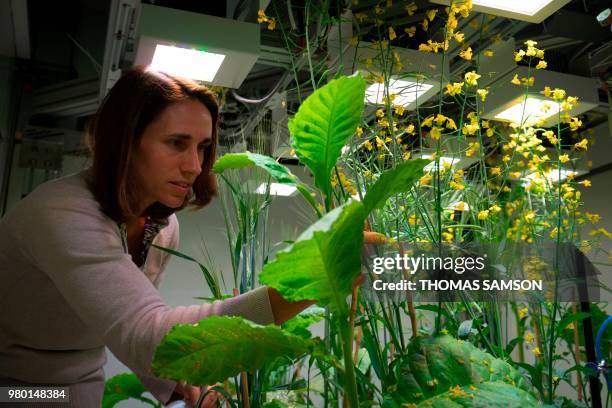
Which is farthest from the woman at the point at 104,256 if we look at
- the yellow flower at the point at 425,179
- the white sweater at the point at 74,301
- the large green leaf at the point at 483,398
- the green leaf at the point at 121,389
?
the green leaf at the point at 121,389

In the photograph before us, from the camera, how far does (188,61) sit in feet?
7.09

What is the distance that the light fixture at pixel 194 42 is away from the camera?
204cm

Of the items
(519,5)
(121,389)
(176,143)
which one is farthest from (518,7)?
(121,389)

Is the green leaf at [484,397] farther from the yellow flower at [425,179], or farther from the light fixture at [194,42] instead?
the light fixture at [194,42]

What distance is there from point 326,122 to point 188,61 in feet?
4.98

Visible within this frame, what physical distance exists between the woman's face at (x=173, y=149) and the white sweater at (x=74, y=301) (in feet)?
0.43

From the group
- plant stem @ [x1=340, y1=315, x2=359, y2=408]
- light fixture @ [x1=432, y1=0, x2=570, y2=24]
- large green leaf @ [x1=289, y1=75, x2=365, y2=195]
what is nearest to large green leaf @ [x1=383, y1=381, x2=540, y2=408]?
plant stem @ [x1=340, y1=315, x2=359, y2=408]

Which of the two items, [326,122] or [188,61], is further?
[188,61]

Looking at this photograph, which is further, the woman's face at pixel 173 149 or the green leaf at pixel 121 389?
the green leaf at pixel 121 389

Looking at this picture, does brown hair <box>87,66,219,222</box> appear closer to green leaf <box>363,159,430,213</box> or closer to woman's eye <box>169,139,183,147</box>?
woman's eye <box>169,139,183,147</box>

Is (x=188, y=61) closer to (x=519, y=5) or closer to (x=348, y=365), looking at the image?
(x=519, y=5)

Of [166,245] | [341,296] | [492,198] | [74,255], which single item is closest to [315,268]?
[341,296]

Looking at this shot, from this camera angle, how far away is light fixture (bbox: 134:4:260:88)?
204 centimetres

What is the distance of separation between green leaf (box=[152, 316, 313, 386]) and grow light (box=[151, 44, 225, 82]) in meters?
1.63
